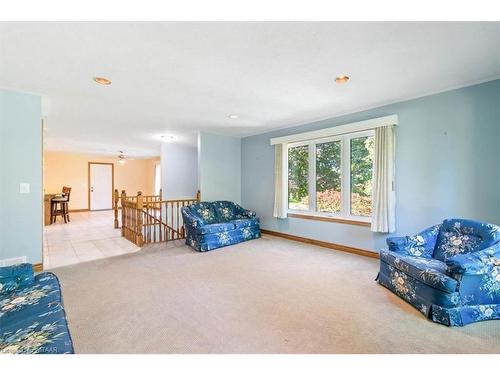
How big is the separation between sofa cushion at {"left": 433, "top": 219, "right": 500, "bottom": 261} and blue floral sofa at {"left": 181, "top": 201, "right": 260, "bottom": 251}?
3096 mm

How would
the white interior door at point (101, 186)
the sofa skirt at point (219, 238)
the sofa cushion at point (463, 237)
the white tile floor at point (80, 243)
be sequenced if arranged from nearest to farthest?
the sofa cushion at point (463, 237), the white tile floor at point (80, 243), the sofa skirt at point (219, 238), the white interior door at point (101, 186)

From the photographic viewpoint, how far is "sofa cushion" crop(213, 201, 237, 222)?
5.14m

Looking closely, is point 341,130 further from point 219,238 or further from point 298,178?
point 219,238

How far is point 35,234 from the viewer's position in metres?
3.12

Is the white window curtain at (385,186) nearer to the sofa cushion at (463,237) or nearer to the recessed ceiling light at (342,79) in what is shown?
the sofa cushion at (463,237)

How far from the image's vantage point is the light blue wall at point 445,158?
278cm

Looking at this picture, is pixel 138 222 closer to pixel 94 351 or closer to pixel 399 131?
pixel 94 351

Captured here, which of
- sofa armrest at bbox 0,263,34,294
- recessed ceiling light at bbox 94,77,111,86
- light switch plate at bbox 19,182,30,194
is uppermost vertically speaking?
recessed ceiling light at bbox 94,77,111,86

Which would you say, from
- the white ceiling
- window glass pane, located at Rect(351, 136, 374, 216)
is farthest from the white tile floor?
window glass pane, located at Rect(351, 136, 374, 216)

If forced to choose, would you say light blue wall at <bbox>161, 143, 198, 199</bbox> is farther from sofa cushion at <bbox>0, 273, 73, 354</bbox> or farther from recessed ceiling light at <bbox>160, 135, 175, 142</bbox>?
sofa cushion at <bbox>0, 273, 73, 354</bbox>

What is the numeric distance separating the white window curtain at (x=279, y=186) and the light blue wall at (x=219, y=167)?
4.27ft

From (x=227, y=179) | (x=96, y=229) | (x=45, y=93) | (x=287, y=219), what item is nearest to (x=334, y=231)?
(x=287, y=219)

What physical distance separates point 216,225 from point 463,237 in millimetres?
3442

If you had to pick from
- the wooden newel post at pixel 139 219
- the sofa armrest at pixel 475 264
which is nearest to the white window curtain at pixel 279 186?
the wooden newel post at pixel 139 219
